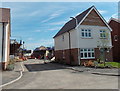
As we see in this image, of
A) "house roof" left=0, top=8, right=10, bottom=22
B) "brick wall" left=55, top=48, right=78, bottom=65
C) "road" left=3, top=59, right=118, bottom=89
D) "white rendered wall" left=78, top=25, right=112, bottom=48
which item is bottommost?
"road" left=3, top=59, right=118, bottom=89

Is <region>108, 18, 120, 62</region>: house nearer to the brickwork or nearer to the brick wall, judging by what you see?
the brickwork

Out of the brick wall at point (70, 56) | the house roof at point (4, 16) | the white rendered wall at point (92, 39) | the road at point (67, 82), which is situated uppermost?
the house roof at point (4, 16)

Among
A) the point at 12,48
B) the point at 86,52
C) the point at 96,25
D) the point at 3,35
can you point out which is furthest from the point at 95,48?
the point at 12,48

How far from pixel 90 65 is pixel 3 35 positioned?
38.2 ft

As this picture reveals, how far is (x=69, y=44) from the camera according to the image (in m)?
22.9

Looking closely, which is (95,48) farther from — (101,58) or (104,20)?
(104,20)

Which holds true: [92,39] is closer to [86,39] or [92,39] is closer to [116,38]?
[86,39]

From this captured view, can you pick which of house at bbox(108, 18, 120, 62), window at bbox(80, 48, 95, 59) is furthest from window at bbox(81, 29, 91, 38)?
house at bbox(108, 18, 120, 62)

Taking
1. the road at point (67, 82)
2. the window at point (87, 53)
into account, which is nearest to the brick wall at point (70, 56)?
the window at point (87, 53)

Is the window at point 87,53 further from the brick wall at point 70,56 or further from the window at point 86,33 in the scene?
the window at point 86,33

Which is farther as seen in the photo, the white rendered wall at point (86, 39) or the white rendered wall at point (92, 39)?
the white rendered wall at point (92, 39)

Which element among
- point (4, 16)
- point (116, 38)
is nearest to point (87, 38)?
point (116, 38)

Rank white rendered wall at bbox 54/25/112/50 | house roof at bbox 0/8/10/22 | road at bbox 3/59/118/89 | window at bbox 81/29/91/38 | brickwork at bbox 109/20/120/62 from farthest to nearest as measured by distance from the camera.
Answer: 1. brickwork at bbox 109/20/120/62
2. window at bbox 81/29/91/38
3. white rendered wall at bbox 54/25/112/50
4. house roof at bbox 0/8/10/22
5. road at bbox 3/59/118/89

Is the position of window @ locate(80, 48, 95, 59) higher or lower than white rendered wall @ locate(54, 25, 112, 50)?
lower
